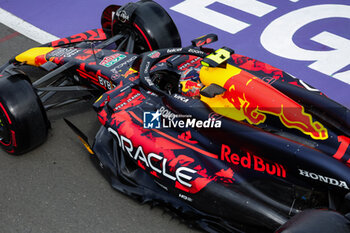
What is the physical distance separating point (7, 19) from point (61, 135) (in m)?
Result: 3.41

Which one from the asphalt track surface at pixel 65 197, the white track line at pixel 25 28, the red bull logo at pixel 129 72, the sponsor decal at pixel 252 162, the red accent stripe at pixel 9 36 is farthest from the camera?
the red accent stripe at pixel 9 36

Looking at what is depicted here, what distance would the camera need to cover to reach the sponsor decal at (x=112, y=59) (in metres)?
5.61

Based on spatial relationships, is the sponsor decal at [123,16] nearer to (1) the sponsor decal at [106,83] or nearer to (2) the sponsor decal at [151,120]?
(1) the sponsor decal at [106,83]

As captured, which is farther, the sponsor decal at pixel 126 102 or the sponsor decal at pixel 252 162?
the sponsor decal at pixel 126 102

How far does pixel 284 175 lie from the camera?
13.4ft

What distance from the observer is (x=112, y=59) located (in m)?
5.68

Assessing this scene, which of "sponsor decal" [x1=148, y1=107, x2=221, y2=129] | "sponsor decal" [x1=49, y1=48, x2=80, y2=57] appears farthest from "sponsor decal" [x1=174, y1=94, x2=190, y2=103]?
"sponsor decal" [x1=49, y1=48, x2=80, y2=57]

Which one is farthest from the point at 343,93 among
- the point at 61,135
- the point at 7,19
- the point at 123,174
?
the point at 7,19

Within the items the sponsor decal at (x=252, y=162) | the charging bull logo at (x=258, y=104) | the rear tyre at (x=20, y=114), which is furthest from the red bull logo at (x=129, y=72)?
the sponsor decal at (x=252, y=162)

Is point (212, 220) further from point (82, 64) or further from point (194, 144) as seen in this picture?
point (82, 64)

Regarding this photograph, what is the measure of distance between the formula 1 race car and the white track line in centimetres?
223

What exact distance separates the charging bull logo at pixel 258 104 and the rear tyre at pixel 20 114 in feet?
6.03

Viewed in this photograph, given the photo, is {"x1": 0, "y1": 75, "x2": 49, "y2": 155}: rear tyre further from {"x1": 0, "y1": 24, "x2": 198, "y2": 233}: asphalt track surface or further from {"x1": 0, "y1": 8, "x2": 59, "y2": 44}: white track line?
{"x1": 0, "y1": 8, "x2": 59, "y2": 44}: white track line

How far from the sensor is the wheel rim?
5.23 m
